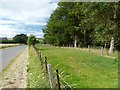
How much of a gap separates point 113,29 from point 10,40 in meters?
146

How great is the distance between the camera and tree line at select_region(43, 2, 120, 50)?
21906 millimetres

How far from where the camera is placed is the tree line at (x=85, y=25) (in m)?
→ 21.9

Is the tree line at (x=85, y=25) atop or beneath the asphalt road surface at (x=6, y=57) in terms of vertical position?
atop

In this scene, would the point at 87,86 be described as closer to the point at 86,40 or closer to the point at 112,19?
the point at 112,19


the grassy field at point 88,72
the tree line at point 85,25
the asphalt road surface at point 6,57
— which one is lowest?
the asphalt road surface at point 6,57

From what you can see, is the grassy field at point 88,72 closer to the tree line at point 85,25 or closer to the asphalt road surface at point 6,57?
the asphalt road surface at point 6,57

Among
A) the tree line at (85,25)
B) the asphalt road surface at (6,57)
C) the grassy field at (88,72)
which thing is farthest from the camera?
the tree line at (85,25)

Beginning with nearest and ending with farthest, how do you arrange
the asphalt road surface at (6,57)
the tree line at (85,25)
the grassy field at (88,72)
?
the grassy field at (88,72), the asphalt road surface at (6,57), the tree line at (85,25)

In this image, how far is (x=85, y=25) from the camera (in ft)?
114

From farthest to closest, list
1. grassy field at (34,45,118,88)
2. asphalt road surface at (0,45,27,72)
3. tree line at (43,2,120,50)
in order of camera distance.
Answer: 1. tree line at (43,2,120,50)
2. asphalt road surface at (0,45,27,72)
3. grassy field at (34,45,118,88)

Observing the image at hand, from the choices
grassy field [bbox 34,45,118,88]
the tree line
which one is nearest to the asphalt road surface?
grassy field [bbox 34,45,118,88]

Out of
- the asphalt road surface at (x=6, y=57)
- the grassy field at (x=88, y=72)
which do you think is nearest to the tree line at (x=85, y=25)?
the grassy field at (x=88, y=72)

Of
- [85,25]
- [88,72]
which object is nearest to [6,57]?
[85,25]

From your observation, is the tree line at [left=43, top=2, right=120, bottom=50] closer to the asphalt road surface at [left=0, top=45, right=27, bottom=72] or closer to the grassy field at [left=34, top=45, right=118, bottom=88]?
the grassy field at [left=34, top=45, right=118, bottom=88]
